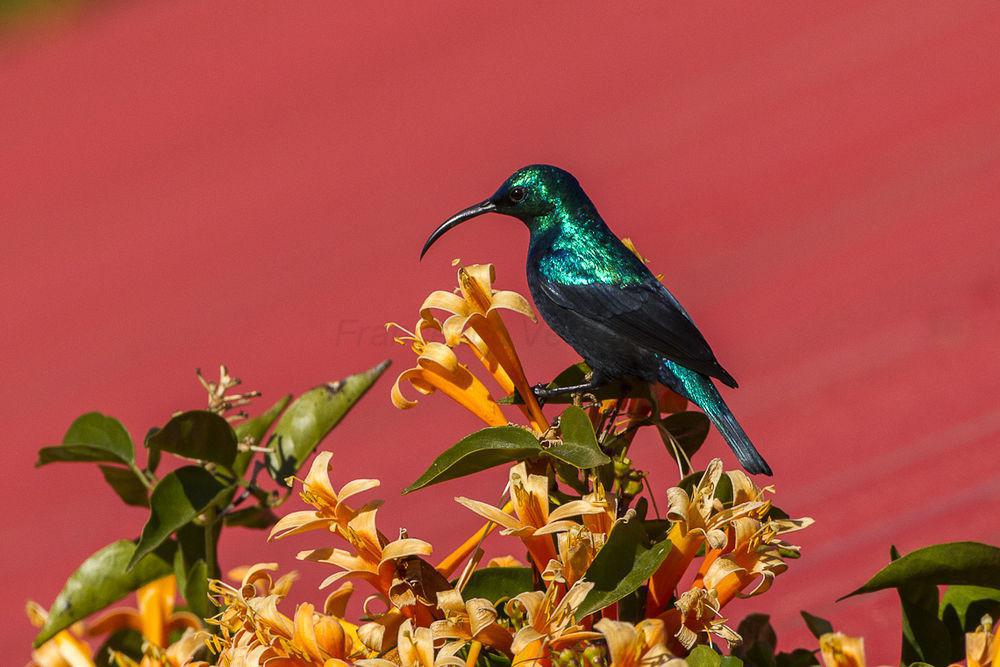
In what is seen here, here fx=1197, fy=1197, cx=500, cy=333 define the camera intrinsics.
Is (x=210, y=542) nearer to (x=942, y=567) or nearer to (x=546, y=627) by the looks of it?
(x=546, y=627)

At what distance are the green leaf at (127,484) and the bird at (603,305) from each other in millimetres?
433

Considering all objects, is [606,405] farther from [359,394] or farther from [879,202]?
[879,202]

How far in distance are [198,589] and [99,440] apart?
190 millimetres

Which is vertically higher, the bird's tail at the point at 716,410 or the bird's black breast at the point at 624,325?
the bird's black breast at the point at 624,325

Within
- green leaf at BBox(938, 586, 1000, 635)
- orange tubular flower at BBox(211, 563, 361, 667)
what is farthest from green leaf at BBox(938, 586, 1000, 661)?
orange tubular flower at BBox(211, 563, 361, 667)

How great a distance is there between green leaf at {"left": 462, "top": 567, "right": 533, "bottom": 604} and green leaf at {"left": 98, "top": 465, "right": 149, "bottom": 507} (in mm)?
462

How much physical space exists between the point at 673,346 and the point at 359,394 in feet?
1.16

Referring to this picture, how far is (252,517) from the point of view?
128cm

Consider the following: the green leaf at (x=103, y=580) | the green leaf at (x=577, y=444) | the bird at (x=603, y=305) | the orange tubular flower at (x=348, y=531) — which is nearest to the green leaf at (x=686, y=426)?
the bird at (x=603, y=305)

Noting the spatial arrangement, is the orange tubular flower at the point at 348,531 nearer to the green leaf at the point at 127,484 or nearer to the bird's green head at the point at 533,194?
the green leaf at the point at 127,484

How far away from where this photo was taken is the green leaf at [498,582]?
101cm

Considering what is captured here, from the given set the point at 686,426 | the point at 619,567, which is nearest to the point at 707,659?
the point at 619,567

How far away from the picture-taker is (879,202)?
4.37 m

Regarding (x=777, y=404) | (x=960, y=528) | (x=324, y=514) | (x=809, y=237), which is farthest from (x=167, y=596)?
(x=809, y=237)
